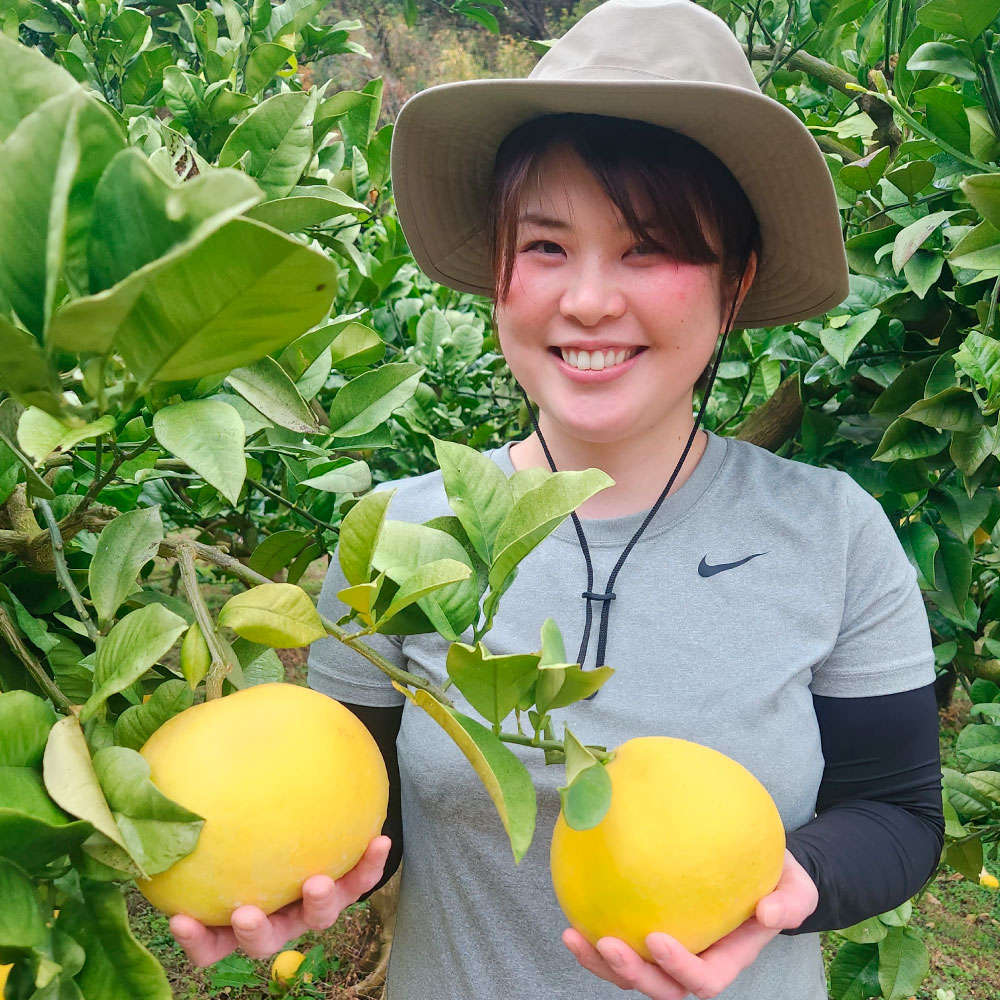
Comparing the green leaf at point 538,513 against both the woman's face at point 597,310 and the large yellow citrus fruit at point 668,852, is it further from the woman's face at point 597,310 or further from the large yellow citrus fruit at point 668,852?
the woman's face at point 597,310

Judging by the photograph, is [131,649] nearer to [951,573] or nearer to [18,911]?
[18,911]

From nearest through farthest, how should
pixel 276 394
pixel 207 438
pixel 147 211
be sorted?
pixel 147 211
pixel 207 438
pixel 276 394

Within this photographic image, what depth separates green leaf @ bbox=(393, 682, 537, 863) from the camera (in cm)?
46

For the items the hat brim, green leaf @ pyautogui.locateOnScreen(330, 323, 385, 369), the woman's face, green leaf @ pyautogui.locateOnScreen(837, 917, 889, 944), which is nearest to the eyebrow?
the woman's face

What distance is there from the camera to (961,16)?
963mm

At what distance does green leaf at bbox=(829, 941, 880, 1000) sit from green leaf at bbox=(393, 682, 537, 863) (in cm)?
128

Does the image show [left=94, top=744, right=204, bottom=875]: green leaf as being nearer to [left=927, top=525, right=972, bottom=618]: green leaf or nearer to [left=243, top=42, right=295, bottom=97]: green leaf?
[left=243, top=42, right=295, bottom=97]: green leaf

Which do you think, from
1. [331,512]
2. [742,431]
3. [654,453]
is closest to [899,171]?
[654,453]

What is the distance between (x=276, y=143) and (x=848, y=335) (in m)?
0.76

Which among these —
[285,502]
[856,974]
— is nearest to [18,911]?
[285,502]

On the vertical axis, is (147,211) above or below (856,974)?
above

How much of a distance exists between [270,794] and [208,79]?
1.07 m

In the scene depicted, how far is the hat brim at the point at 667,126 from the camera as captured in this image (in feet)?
2.94

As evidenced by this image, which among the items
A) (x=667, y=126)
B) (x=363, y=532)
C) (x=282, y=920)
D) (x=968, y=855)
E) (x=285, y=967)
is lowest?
(x=285, y=967)
